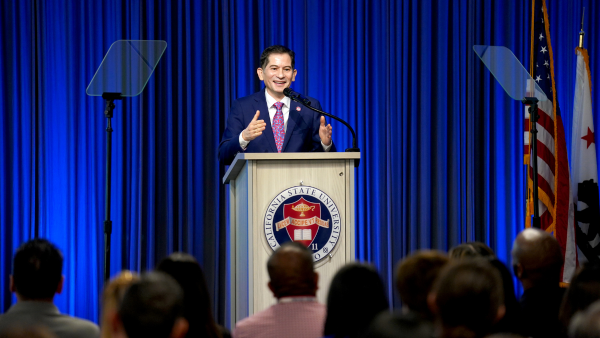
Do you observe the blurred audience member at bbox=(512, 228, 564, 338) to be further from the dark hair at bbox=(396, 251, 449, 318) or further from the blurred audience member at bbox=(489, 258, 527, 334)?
the dark hair at bbox=(396, 251, 449, 318)

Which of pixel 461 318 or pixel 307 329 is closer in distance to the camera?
pixel 461 318

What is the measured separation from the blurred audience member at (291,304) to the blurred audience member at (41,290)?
0.52 m

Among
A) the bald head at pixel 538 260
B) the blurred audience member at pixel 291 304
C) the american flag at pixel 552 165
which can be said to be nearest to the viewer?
the blurred audience member at pixel 291 304

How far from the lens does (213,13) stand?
5.86m

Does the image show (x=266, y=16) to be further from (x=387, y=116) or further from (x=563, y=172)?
(x=563, y=172)

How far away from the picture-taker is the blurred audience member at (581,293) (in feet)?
5.90

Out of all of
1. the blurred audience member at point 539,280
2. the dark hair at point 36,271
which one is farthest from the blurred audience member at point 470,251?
the dark hair at point 36,271

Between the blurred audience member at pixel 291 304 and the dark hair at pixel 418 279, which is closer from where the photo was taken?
the dark hair at pixel 418 279

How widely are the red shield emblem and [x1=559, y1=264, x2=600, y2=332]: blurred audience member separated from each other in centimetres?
151

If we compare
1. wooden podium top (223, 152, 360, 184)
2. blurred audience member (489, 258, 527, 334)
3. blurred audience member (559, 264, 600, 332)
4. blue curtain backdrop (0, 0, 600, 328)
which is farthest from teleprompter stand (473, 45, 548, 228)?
blurred audience member (559, 264, 600, 332)

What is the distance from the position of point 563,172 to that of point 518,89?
1.15 meters

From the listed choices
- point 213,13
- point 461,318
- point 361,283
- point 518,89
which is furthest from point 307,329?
point 213,13

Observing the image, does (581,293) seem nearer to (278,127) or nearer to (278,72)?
(278,127)

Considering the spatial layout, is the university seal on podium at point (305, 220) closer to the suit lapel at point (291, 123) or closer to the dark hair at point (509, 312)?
the suit lapel at point (291, 123)
